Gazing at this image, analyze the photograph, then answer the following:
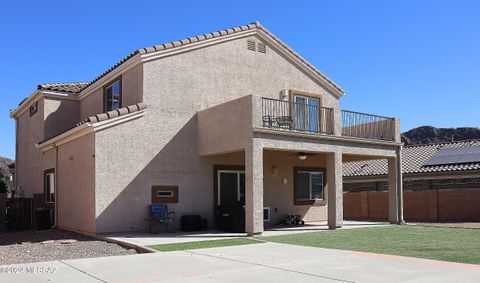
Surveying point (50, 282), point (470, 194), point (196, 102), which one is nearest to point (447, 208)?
point (470, 194)

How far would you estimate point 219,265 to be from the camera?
10.1m

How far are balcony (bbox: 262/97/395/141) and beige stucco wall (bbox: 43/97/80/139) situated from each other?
9766mm

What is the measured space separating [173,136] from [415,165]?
678 inches

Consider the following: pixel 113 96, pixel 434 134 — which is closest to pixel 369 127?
pixel 113 96

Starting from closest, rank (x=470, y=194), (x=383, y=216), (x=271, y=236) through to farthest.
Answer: (x=271, y=236), (x=470, y=194), (x=383, y=216)

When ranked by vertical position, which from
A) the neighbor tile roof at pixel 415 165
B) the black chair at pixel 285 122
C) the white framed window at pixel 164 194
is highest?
the black chair at pixel 285 122

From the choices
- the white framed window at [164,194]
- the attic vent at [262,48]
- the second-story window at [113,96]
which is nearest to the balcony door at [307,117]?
the attic vent at [262,48]

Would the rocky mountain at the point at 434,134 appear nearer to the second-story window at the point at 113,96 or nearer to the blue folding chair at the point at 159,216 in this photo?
the second-story window at the point at 113,96

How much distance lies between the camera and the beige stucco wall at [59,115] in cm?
2267

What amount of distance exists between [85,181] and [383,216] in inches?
671

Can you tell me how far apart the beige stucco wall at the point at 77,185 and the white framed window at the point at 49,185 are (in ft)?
3.43

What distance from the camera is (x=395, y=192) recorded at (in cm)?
2136

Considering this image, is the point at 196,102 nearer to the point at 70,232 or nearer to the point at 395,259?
the point at 70,232

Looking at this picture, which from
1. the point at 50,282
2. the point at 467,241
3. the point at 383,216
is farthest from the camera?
the point at 383,216
